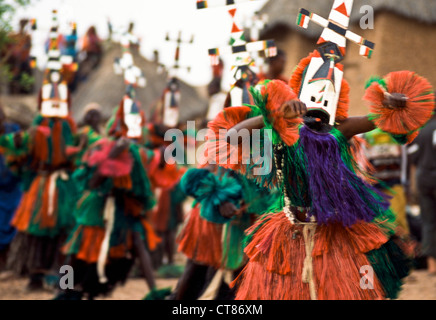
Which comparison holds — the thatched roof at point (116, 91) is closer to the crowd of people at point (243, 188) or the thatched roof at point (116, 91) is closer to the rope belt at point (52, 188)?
the crowd of people at point (243, 188)

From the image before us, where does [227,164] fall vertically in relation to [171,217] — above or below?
above

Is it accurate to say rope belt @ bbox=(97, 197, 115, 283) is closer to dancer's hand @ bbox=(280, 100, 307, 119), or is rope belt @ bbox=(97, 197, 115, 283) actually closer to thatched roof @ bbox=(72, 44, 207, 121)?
dancer's hand @ bbox=(280, 100, 307, 119)

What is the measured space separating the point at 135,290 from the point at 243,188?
3.08 meters

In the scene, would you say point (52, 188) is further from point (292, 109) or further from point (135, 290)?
point (292, 109)

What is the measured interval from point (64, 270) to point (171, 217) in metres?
2.58

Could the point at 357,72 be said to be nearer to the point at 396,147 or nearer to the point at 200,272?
the point at 396,147

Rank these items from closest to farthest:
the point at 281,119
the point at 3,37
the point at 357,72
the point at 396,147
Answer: the point at 281,119 → the point at 396,147 → the point at 3,37 → the point at 357,72

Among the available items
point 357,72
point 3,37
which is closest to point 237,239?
point 3,37

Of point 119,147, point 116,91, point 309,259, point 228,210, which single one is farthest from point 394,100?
point 116,91

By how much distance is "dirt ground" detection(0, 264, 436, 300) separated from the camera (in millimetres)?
5922

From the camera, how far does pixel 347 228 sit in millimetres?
2807

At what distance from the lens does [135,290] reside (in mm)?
6496
